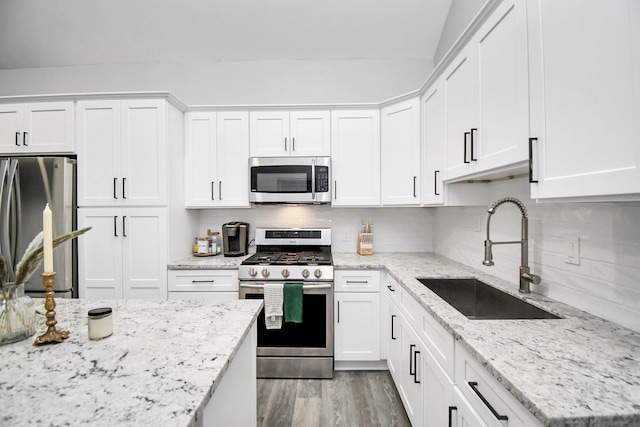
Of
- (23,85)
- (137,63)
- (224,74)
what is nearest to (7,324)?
(224,74)

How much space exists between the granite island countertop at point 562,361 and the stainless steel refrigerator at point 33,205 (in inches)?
110

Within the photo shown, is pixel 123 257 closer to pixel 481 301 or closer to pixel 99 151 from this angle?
pixel 99 151

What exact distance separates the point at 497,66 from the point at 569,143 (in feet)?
1.98

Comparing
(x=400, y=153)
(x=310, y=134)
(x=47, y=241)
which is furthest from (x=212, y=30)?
(x=47, y=241)

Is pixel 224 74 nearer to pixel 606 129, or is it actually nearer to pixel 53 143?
pixel 53 143

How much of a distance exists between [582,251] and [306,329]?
189 cm

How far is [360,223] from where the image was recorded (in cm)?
302

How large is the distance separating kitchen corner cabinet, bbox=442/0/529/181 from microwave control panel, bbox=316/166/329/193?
1.18 metres

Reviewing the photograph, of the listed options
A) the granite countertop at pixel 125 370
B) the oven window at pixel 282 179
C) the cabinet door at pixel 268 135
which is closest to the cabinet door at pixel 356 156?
the oven window at pixel 282 179

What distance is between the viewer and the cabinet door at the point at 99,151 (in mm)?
2424

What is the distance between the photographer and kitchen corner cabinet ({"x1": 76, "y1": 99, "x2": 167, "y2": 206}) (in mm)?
2426

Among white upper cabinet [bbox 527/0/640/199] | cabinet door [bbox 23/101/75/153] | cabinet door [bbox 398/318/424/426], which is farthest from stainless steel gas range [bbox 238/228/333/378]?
cabinet door [bbox 23/101/75/153]

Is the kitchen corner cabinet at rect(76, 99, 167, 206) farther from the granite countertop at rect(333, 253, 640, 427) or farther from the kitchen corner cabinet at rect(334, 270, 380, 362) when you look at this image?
the granite countertop at rect(333, 253, 640, 427)

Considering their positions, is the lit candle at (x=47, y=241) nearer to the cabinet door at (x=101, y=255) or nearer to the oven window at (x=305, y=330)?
the oven window at (x=305, y=330)
